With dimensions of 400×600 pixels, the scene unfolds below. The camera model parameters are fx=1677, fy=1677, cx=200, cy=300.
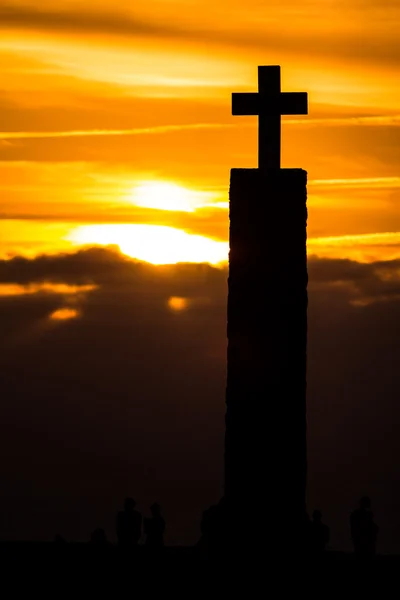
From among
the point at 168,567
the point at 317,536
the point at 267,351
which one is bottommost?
the point at 168,567

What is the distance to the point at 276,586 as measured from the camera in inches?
826

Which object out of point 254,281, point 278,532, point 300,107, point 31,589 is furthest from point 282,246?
point 31,589

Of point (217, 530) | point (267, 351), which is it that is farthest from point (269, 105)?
point (217, 530)

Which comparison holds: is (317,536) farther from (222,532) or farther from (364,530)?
(364,530)

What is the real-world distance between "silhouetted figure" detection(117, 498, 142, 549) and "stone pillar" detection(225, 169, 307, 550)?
3017 mm

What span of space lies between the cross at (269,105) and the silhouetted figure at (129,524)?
560 centimetres

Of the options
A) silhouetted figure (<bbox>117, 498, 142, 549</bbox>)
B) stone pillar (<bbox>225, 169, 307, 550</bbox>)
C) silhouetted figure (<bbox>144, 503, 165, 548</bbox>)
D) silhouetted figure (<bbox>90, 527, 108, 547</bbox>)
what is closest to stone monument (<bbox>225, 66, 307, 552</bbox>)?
stone pillar (<bbox>225, 169, 307, 550</bbox>)

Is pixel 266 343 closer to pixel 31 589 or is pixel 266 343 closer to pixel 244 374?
pixel 244 374

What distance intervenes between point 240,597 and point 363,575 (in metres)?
1.95

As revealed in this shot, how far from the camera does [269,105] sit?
75.5 feet

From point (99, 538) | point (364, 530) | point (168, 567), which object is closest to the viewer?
point (168, 567)

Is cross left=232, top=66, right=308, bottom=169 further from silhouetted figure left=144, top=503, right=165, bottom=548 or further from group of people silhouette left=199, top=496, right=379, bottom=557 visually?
silhouetted figure left=144, top=503, right=165, bottom=548

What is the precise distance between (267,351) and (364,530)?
3.55m

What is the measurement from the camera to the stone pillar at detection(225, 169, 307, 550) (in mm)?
21594
